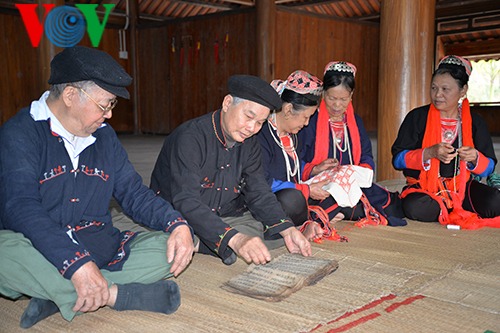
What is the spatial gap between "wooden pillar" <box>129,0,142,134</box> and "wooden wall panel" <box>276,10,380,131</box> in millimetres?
3548

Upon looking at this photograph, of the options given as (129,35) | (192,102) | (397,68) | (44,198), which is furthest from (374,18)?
(44,198)

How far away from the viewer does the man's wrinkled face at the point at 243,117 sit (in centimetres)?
181

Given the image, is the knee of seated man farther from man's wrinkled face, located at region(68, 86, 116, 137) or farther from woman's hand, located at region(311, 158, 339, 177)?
man's wrinkled face, located at region(68, 86, 116, 137)

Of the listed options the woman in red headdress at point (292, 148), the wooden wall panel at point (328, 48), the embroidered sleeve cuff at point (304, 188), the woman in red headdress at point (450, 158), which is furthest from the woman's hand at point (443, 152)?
the wooden wall panel at point (328, 48)

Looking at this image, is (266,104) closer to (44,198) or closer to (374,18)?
(44,198)

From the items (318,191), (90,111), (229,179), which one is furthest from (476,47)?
(90,111)

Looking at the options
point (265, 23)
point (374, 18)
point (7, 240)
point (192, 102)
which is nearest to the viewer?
point (7, 240)

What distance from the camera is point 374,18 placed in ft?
36.0

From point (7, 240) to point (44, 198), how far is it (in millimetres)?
168

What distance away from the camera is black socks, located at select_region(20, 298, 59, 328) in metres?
1.38

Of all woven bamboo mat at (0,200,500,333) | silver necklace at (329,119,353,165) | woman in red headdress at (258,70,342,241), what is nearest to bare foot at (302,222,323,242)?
woman in red headdress at (258,70,342,241)

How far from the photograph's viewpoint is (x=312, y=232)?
7.74 feet

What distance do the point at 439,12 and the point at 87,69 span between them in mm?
10249

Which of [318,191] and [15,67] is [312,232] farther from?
[15,67]
